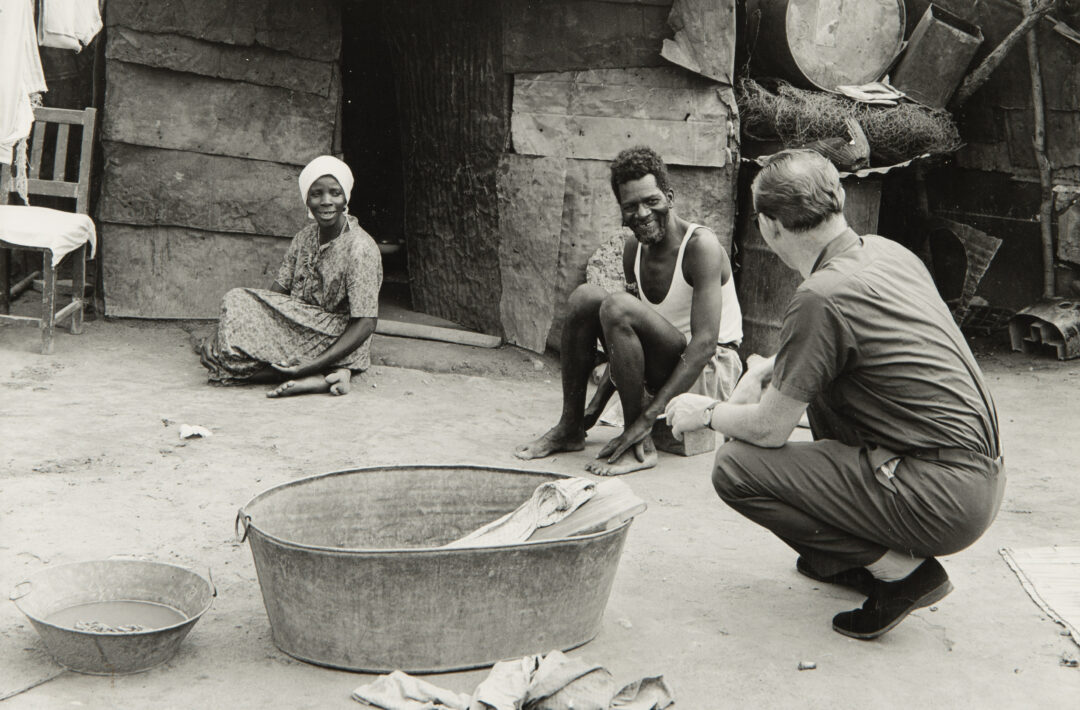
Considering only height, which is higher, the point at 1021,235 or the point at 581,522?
the point at 1021,235

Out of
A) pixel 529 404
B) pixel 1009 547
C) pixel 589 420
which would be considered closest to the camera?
pixel 1009 547

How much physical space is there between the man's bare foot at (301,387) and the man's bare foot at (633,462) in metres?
1.61

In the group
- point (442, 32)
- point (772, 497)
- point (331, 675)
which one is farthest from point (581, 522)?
point (442, 32)

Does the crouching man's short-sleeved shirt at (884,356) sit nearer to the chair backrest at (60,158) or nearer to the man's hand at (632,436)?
the man's hand at (632,436)

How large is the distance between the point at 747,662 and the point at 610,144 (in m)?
3.77

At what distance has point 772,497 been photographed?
9.73 ft

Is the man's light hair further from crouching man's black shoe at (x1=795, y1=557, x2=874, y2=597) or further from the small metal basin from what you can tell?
the small metal basin

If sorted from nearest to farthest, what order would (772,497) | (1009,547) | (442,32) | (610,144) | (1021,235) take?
(772,497) < (1009,547) < (610,144) < (442,32) < (1021,235)

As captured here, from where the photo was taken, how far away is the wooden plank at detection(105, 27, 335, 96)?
628 cm

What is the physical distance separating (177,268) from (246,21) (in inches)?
56.7

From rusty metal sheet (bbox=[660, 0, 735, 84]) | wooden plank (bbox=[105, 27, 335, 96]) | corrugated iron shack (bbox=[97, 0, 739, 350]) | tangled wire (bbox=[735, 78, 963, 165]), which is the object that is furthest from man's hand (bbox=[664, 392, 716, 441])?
wooden plank (bbox=[105, 27, 335, 96])

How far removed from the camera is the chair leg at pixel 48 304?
572cm

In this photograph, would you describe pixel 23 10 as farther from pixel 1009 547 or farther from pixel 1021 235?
pixel 1021 235

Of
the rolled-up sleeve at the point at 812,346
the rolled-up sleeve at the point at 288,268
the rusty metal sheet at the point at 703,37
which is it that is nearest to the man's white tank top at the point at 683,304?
the rolled-up sleeve at the point at 812,346
